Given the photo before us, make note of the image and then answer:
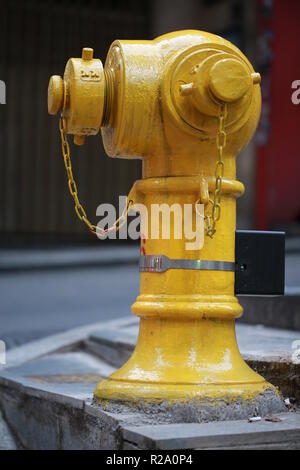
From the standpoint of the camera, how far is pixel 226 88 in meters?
2.64

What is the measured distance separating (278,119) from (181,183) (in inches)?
386

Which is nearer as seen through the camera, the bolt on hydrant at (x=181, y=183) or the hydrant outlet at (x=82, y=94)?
the bolt on hydrant at (x=181, y=183)

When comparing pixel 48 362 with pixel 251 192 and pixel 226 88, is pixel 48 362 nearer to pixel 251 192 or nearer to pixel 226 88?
pixel 226 88

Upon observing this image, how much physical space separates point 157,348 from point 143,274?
10.1 inches

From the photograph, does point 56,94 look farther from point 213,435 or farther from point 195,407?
point 213,435

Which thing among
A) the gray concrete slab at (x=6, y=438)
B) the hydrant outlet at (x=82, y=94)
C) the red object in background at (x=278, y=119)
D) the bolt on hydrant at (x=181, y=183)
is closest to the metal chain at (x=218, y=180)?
the bolt on hydrant at (x=181, y=183)

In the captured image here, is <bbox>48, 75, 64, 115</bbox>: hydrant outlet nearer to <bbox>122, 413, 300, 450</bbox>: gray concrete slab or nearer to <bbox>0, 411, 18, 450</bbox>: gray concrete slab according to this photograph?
<bbox>122, 413, 300, 450</bbox>: gray concrete slab

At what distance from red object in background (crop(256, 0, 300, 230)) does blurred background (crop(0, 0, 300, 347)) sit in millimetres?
14

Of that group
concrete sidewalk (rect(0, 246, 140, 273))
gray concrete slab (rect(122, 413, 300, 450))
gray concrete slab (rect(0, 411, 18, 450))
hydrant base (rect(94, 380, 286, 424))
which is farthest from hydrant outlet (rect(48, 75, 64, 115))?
concrete sidewalk (rect(0, 246, 140, 273))

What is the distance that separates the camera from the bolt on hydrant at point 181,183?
2656 mm

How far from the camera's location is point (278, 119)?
484 inches

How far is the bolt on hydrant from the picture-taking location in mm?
2656

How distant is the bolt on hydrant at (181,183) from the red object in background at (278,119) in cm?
946

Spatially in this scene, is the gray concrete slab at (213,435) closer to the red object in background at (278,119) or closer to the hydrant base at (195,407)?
the hydrant base at (195,407)
